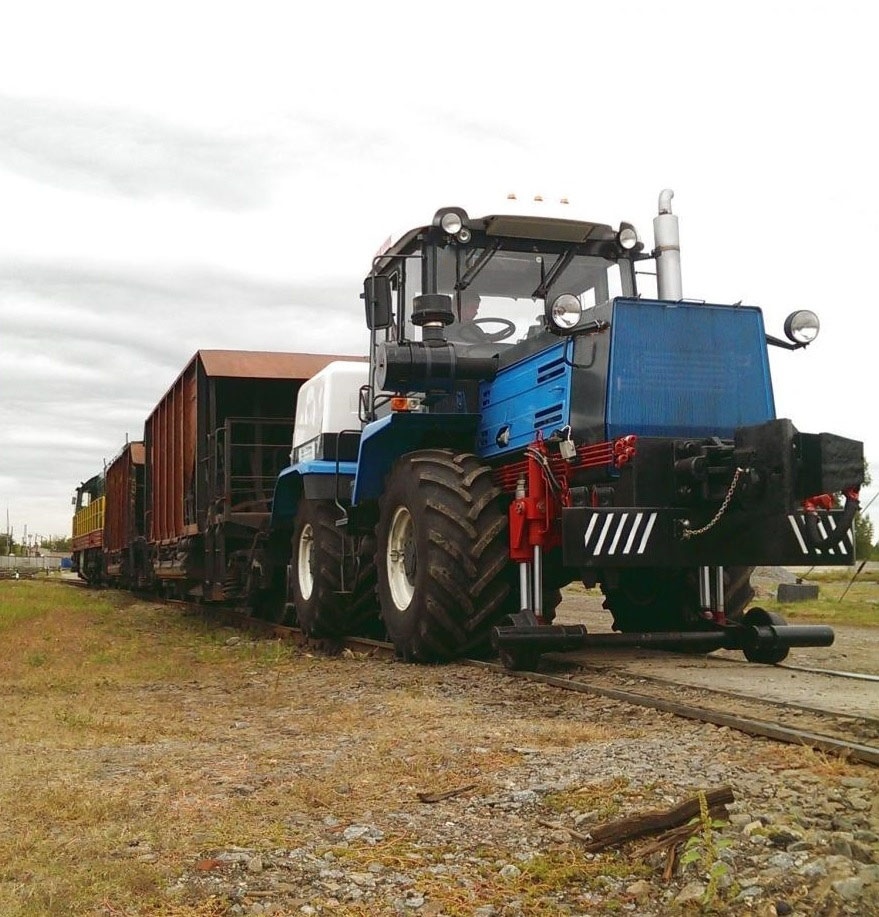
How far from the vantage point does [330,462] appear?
10.2 meters

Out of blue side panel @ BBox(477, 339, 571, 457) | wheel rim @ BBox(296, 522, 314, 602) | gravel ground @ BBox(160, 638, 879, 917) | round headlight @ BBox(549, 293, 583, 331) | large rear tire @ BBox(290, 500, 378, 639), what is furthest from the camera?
wheel rim @ BBox(296, 522, 314, 602)

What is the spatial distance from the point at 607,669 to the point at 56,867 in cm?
459

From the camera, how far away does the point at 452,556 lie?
7.64m

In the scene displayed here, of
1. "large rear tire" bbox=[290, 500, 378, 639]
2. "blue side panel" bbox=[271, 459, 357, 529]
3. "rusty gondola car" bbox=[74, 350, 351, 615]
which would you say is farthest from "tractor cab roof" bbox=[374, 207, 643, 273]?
"rusty gondola car" bbox=[74, 350, 351, 615]

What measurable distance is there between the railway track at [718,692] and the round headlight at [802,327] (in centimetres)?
219

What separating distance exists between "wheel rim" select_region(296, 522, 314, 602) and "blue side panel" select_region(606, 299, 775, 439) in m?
4.23

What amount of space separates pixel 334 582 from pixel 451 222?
3358 millimetres

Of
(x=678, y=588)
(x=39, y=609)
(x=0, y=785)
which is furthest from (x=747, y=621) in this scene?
(x=39, y=609)

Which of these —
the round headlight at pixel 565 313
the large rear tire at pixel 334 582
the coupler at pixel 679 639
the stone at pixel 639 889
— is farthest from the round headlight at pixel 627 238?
the stone at pixel 639 889

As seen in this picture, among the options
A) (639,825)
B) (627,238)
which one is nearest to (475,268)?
(627,238)

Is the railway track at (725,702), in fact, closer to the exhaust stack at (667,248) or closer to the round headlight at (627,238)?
the exhaust stack at (667,248)

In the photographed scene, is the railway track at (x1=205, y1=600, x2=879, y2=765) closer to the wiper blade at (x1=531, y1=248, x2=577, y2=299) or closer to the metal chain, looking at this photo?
the metal chain

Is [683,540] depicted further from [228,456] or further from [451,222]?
[228,456]

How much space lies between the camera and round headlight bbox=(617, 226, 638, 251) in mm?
9039
